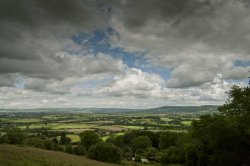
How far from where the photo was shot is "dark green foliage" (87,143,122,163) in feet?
219

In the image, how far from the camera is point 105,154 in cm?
6688

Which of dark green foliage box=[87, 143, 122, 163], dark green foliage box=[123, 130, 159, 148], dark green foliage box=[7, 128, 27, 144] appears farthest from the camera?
dark green foliage box=[123, 130, 159, 148]

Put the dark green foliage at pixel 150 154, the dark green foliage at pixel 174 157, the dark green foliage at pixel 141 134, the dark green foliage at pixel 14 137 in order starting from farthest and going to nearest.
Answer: the dark green foliage at pixel 141 134
the dark green foliage at pixel 150 154
the dark green foliage at pixel 174 157
the dark green foliage at pixel 14 137

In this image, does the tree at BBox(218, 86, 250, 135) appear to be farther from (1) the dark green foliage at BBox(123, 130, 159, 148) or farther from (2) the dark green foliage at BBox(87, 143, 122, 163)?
(1) the dark green foliage at BBox(123, 130, 159, 148)

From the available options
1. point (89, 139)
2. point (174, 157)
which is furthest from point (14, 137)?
point (174, 157)

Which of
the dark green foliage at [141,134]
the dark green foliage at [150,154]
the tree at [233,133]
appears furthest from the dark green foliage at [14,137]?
the dark green foliage at [141,134]

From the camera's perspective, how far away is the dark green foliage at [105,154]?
6681 centimetres

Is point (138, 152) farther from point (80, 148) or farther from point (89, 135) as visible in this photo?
point (80, 148)

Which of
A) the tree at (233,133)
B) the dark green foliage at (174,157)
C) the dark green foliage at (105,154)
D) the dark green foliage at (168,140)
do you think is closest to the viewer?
the tree at (233,133)

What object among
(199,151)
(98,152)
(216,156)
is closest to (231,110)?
(216,156)

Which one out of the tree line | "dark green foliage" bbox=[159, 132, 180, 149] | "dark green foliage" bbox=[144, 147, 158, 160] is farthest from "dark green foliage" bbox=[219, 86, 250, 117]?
"dark green foliage" bbox=[159, 132, 180, 149]

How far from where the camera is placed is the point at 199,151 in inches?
2053

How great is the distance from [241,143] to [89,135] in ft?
208

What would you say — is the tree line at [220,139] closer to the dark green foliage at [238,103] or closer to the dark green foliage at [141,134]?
the dark green foliage at [238,103]
